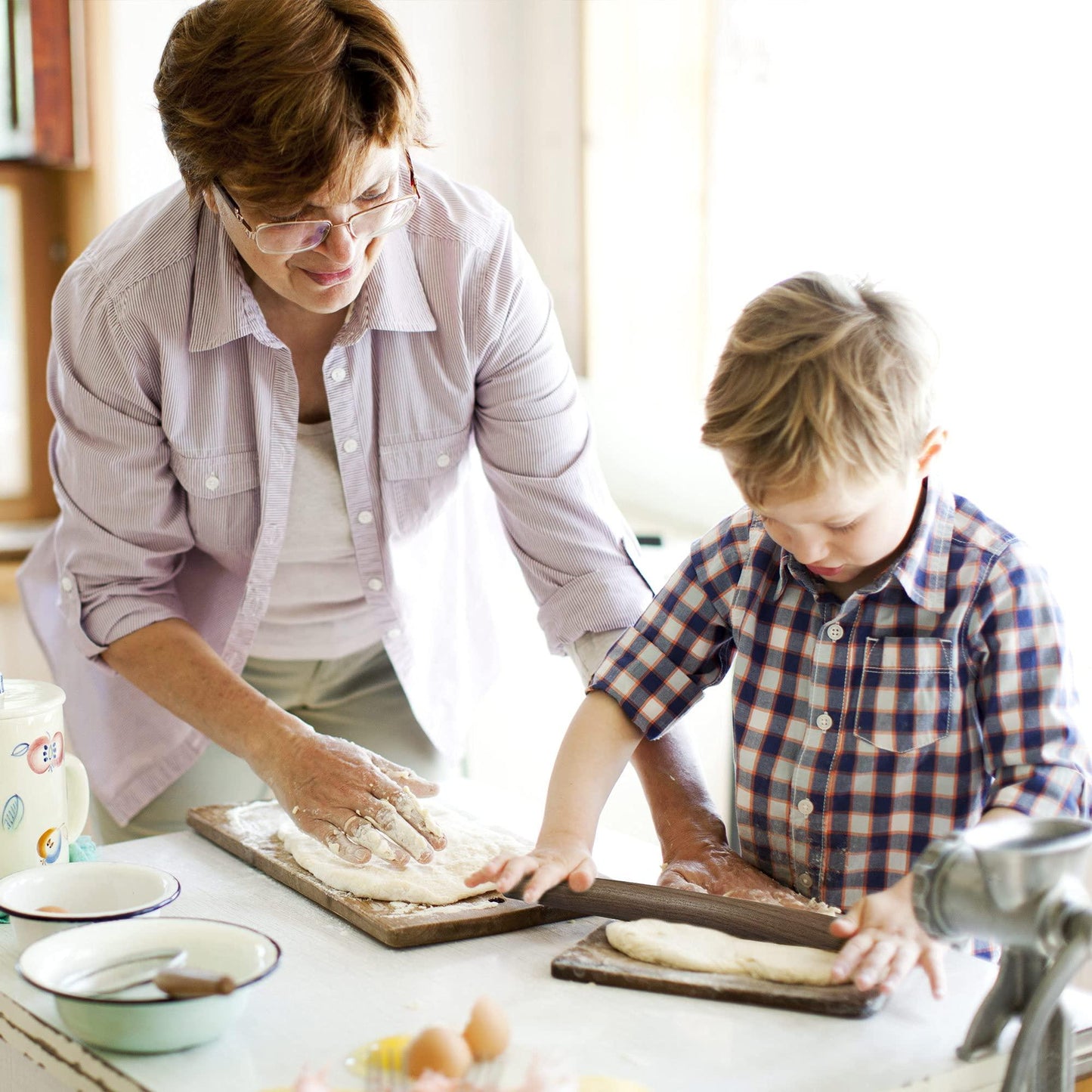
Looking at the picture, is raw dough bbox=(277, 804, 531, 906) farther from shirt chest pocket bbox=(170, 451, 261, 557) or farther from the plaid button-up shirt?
shirt chest pocket bbox=(170, 451, 261, 557)

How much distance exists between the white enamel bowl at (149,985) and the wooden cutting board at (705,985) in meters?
0.23

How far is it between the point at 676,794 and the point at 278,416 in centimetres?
61

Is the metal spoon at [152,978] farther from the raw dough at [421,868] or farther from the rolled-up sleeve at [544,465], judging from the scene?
the rolled-up sleeve at [544,465]

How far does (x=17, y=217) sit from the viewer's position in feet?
9.89

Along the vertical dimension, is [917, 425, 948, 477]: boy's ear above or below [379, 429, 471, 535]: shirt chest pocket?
above

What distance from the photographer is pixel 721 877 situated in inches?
48.1

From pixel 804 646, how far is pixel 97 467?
2.64 feet

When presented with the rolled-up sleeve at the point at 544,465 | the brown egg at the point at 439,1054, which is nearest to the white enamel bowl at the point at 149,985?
the brown egg at the point at 439,1054

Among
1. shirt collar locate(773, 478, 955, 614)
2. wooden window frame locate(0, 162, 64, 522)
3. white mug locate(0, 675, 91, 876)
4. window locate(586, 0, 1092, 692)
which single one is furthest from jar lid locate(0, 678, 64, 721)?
wooden window frame locate(0, 162, 64, 522)

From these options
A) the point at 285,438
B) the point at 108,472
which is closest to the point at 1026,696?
the point at 285,438

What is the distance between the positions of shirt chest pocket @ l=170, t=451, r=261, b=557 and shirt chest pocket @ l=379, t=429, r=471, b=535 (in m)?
0.15

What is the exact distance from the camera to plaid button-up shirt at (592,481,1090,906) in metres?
1.06

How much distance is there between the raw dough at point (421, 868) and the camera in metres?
1.16

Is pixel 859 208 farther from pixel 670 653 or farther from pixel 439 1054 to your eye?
pixel 439 1054
